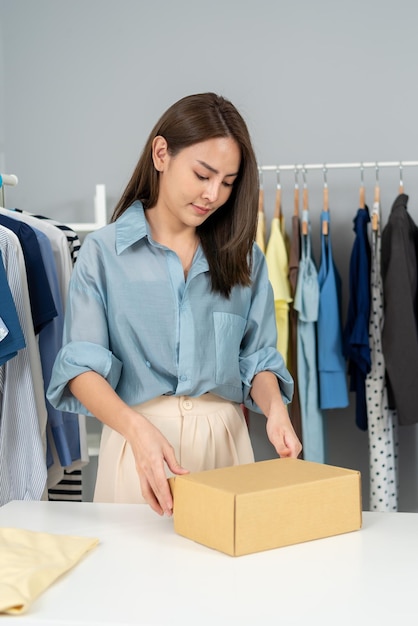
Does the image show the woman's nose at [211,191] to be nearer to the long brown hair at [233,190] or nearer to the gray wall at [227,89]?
the long brown hair at [233,190]

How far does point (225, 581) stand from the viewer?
3.31 ft

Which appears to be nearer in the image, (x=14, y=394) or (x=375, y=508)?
(x=14, y=394)

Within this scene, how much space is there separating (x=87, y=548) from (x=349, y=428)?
221 centimetres

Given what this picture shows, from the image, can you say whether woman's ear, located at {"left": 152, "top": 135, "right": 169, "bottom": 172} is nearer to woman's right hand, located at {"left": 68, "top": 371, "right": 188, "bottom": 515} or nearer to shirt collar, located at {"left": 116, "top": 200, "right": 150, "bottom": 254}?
shirt collar, located at {"left": 116, "top": 200, "right": 150, "bottom": 254}

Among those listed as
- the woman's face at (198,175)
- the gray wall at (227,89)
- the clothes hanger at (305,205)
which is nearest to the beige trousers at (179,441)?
the woman's face at (198,175)

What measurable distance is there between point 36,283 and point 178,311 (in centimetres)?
76

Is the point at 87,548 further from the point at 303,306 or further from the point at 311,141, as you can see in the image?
the point at 311,141

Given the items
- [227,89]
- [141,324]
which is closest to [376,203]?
[227,89]

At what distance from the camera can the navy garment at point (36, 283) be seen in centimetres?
221

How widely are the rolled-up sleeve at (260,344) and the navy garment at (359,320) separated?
1106mm

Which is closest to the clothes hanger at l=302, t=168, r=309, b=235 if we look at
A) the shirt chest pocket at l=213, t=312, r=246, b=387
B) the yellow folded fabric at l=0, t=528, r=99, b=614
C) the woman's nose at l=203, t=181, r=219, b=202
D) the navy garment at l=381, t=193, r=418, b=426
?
the navy garment at l=381, t=193, r=418, b=426

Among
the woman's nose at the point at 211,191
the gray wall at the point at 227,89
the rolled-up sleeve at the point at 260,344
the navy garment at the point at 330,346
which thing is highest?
the gray wall at the point at 227,89

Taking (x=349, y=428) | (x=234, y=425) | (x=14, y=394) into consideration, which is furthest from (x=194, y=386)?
(x=349, y=428)

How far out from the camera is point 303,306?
9.43 ft
